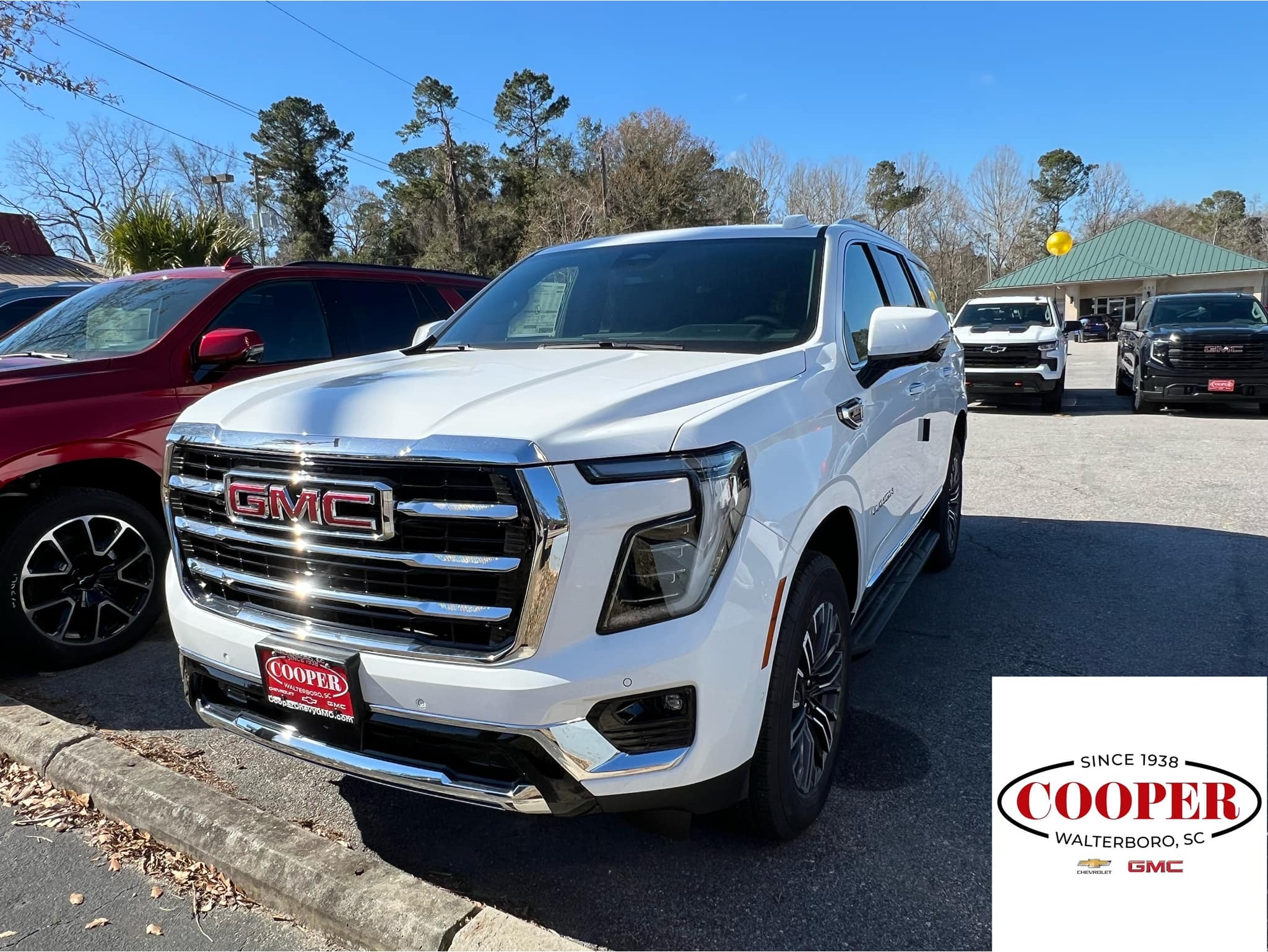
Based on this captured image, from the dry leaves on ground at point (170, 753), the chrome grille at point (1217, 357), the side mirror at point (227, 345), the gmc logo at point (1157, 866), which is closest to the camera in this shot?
the gmc logo at point (1157, 866)

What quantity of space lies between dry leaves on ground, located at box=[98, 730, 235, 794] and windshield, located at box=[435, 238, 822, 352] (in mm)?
1900

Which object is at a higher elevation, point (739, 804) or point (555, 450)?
point (555, 450)

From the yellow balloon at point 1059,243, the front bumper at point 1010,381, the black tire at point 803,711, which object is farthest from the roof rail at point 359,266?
the yellow balloon at point 1059,243

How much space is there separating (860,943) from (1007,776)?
65 centimetres

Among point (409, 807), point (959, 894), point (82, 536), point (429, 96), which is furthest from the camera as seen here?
point (429, 96)

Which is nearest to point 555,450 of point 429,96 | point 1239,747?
point 1239,747

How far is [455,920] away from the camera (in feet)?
7.21

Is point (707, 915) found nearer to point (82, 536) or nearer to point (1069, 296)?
point (82, 536)

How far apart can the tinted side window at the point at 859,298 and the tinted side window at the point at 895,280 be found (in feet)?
0.63

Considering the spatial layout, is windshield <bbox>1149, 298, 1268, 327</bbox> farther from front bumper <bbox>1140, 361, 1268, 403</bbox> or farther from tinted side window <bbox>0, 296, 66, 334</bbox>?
tinted side window <bbox>0, 296, 66, 334</bbox>

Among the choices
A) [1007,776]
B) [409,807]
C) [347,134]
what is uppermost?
[347,134]

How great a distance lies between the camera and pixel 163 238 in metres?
11.7

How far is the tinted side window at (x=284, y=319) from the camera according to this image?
4887 mm

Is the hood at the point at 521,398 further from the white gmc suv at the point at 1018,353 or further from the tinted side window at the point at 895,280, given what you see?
the white gmc suv at the point at 1018,353
